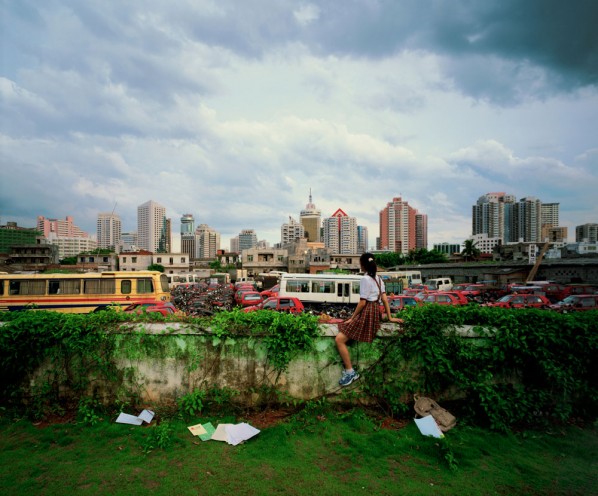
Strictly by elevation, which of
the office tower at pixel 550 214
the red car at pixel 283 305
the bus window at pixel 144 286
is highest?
the office tower at pixel 550 214

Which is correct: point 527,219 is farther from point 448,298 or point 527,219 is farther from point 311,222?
point 448,298

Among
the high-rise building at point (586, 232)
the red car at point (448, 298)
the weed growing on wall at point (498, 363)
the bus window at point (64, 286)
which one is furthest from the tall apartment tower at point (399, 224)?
the weed growing on wall at point (498, 363)

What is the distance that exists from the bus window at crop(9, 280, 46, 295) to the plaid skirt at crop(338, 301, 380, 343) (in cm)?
1656

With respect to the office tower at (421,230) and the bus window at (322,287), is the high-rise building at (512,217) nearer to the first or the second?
the office tower at (421,230)

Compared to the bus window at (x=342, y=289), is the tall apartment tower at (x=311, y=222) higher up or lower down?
higher up

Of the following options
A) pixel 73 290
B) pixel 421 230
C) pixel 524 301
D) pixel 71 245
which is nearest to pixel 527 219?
pixel 421 230

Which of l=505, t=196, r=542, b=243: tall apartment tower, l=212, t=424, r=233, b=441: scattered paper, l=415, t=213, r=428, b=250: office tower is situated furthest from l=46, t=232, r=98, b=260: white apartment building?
l=505, t=196, r=542, b=243: tall apartment tower

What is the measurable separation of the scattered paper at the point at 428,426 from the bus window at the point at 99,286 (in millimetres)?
15965

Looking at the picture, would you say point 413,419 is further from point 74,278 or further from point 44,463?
point 74,278

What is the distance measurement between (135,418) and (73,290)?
14.1 meters

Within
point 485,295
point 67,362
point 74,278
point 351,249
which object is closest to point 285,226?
point 351,249

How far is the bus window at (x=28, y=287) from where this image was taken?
14.9 meters

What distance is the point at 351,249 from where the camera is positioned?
171750 millimetres

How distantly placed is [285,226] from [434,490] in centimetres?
14844
